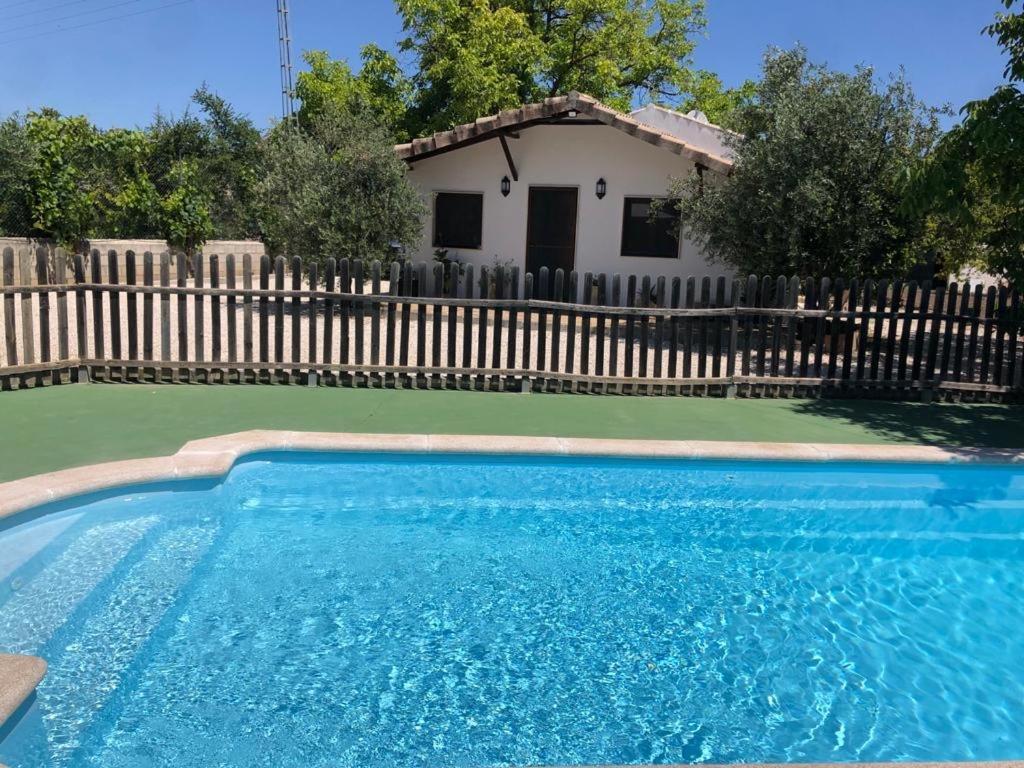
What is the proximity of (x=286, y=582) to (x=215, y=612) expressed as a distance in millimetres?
507

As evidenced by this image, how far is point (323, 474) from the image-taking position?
695 cm

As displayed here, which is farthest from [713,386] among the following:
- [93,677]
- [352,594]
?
[93,677]

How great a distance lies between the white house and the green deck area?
8.15 meters

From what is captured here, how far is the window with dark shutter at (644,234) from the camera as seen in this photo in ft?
57.6

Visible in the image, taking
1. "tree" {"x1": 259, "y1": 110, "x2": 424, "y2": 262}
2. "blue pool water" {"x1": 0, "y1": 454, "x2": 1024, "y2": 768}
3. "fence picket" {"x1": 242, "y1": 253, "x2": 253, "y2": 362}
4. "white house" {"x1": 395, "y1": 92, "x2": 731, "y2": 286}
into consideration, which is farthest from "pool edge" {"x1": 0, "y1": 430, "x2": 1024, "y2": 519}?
"white house" {"x1": 395, "y1": 92, "x2": 731, "y2": 286}

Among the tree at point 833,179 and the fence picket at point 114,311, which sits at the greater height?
the tree at point 833,179

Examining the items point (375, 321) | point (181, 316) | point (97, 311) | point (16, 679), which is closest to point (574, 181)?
point (375, 321)

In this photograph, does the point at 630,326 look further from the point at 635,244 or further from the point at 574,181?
the point at 574,181

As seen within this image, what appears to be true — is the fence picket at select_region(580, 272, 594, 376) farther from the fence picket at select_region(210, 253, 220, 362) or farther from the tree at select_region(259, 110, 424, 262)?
the tree at select_region(259, 110, 424, 262)

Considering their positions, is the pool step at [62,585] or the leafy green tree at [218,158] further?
the leafy green tree at [218,158]

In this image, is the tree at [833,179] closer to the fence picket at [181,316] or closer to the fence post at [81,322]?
the fence picket at [181,316]

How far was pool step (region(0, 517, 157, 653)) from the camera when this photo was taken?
4.24m

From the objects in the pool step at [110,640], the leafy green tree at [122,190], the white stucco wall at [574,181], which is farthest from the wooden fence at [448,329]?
the leafy green tree at [122,190]

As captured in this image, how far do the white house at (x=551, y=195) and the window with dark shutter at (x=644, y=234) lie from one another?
0.02 metres
